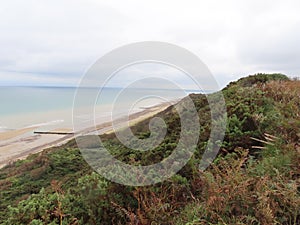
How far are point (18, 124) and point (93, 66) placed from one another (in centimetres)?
2893

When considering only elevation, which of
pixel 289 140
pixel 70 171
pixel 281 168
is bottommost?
pixel 70 171

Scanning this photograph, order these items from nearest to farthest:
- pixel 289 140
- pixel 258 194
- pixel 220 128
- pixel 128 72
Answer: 1. pixel 258 194
2. pixel 289 140
3. pixel 128 72
4. pixel 220 128

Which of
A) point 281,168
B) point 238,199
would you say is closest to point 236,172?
point 238,199

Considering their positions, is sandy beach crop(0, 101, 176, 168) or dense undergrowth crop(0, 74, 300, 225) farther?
sandy beach crop(0, 101, 176, 168)

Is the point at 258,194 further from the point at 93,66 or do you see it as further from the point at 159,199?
the point at 93,66

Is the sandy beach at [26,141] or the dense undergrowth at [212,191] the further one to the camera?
the sandy beach at [26,141]

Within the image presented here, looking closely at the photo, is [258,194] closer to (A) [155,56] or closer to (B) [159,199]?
(B) [159,199]

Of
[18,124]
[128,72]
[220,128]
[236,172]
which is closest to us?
[236,172]

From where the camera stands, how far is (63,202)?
3920 mm

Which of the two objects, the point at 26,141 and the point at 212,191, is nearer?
the point at 212,191

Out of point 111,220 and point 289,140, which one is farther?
point 289,140

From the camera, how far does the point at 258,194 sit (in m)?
3.04

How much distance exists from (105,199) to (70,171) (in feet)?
18.3

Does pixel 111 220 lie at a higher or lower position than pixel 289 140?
lower
